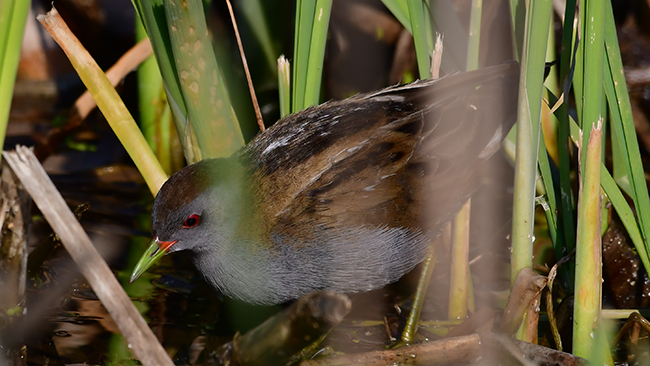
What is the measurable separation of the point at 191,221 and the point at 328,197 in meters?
0.50

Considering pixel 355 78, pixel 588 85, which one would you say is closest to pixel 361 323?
pixel 588 85

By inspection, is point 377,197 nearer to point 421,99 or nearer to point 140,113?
point 421,99

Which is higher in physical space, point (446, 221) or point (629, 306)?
point (446, 221)

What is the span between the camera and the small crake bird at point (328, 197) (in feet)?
7.50

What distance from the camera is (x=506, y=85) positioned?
2482 mm

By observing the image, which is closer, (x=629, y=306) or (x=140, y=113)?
(x=629, y=306)

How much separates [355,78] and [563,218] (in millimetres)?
1689

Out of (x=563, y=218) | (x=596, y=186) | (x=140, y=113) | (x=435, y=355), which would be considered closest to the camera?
(x=596, y=186)

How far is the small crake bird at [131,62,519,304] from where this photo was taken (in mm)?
2287

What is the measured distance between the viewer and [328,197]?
2.29 metres

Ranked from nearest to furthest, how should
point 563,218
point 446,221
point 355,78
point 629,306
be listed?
point 563,218, point 446,221, point 629,306, point 355,78

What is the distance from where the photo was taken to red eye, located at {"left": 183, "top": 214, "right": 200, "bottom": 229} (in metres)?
2.27

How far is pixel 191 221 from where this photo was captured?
2.29 metres

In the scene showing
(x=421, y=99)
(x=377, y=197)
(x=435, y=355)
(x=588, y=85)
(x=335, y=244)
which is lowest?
(x=435, y=355)
